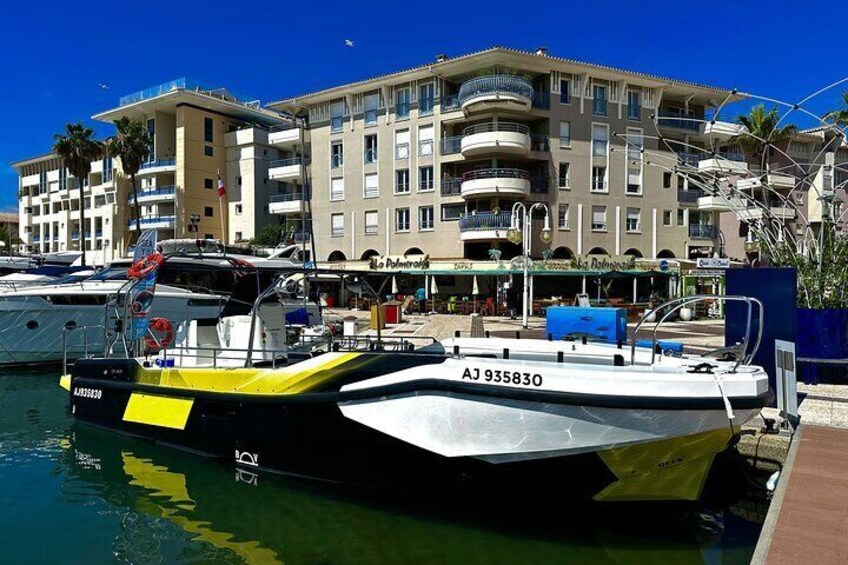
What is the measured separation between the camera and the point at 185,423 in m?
9.48

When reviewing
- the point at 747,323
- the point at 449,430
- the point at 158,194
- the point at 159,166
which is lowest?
the point at 449,430

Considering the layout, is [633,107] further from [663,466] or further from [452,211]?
[663,466]

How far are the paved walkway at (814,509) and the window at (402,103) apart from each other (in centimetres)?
3577

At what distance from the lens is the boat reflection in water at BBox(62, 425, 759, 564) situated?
6.93 m

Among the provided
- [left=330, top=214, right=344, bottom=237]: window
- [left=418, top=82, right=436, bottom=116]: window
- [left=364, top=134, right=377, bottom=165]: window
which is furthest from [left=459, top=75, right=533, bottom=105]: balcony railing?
[left=330, top=214, right=344, bottom=237]: window

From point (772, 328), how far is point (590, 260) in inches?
989

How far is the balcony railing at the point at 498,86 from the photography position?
35.8 metres

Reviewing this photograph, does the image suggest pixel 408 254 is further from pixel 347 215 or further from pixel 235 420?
pixel 235 420

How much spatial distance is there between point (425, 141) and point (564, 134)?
881 cm

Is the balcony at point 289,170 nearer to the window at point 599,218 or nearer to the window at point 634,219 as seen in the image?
the window at point 599,218

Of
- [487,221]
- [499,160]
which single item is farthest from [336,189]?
[487,221]

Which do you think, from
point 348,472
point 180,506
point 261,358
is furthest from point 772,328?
point 180,506

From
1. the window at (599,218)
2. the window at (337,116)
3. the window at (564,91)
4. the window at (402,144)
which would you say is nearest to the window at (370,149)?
the window at (402,144)

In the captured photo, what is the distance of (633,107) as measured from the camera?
4100 cm
